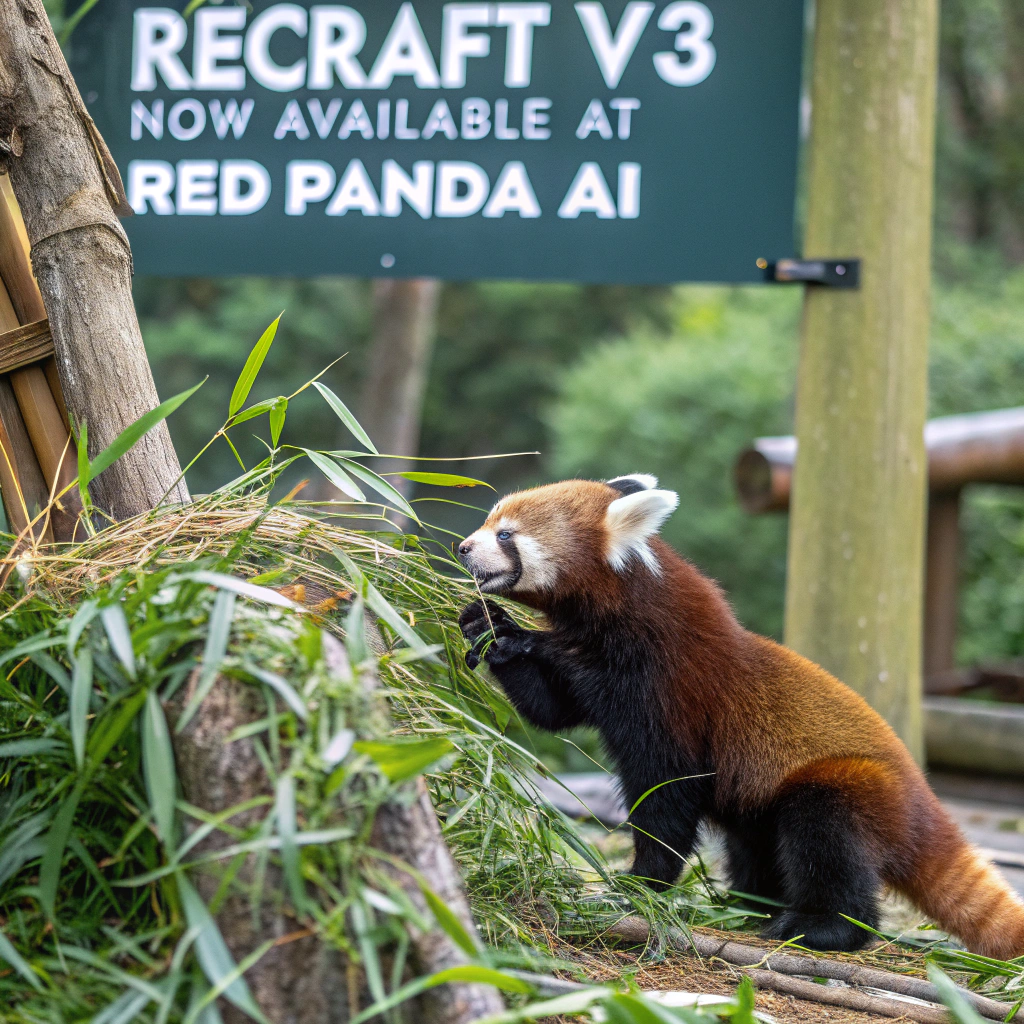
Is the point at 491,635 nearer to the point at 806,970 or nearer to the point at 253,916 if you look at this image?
the point at 806,970

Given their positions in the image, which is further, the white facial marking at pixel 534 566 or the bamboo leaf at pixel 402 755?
the white facial marking at pixel 534 566

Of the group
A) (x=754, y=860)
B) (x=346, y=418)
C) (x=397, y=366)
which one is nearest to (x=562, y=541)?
(x=346, y=418)

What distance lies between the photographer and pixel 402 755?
120cm

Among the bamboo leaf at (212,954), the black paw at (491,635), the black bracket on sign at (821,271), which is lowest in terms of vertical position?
the bamboo leaf at (212,954)

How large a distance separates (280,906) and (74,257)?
Result: 1.26 m

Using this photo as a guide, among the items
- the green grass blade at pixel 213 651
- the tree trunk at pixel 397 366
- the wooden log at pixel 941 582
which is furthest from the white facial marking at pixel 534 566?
the tree trunk at pixel 397 366

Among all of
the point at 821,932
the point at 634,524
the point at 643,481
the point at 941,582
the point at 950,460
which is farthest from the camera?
the point at 941,582

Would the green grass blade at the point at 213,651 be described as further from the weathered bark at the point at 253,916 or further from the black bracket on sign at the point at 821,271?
the black bracket on sign at the point at 821,271

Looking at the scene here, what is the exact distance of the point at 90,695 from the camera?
4.37 ft

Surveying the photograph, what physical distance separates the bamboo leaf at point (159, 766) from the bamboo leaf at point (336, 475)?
569 mm

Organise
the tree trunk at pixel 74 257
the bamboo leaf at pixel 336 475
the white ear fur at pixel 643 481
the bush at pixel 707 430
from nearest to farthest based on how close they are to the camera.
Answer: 1. the bamboo leaf at pixel 336 475
2. the tree trunk at pixel 74 257
3. the white ear fur at pixel 643 481
4. the bush at pixel 707 430

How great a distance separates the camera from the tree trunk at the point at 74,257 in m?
1.92

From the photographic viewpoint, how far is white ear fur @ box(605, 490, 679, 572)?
2.22 metres

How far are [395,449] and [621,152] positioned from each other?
4.86 meters
